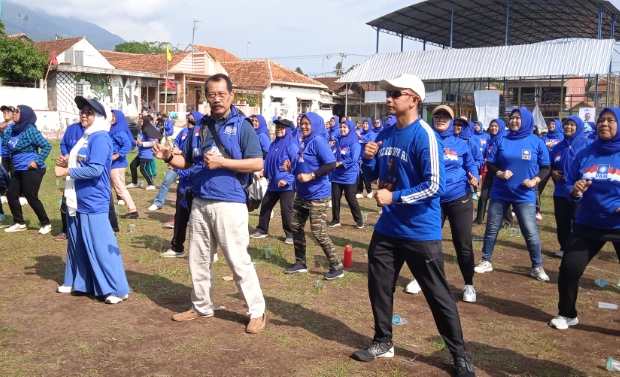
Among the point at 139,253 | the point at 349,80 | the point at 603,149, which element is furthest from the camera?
the point at 349,80

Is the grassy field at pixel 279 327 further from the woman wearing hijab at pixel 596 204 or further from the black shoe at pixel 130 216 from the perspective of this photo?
the black shoe at pixel 130 216

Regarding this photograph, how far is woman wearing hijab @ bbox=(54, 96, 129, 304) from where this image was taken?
572cm

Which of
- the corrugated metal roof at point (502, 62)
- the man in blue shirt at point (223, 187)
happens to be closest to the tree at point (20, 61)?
the corrugated metal roof at point (502, 62)

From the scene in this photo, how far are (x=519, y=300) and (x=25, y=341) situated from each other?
4.99m

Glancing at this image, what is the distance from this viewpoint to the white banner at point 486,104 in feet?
89.8

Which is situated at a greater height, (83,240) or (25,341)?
(83,240)

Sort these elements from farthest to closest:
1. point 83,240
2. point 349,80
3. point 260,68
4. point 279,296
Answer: point 260,68
point 349,80
point 279,296
point 83,240

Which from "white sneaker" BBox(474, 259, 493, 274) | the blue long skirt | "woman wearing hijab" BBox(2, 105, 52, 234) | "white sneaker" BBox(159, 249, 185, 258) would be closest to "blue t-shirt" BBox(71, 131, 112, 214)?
the blue long skirt

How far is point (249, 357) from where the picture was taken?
4500mm

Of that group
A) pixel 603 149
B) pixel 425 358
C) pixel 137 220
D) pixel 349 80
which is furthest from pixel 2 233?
pixel 349 80

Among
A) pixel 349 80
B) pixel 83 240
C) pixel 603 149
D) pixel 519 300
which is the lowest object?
pixel 519 300

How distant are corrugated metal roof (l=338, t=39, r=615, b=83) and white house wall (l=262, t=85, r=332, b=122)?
8.27 meters

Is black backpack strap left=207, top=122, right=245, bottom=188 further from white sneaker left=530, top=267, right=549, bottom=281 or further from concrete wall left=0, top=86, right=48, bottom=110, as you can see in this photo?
concrete wall left=0, top=86, right=48, bottom=110

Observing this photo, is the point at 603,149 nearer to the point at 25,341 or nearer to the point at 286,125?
the point at 286,125
